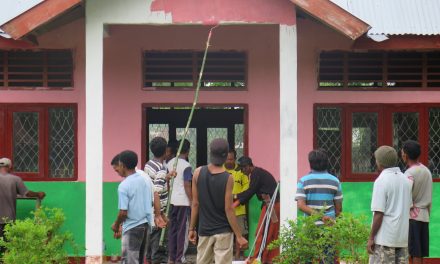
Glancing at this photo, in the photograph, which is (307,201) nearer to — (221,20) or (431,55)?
(221,20)

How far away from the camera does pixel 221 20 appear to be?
1094 cm

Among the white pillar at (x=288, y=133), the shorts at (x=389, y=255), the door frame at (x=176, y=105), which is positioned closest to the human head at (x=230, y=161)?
the door frame at (x=176, y=105)

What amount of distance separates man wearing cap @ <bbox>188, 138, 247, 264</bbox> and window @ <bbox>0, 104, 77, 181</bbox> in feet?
14.4

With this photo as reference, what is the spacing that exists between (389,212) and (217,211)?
156cm

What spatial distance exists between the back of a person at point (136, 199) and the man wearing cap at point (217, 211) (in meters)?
0.80

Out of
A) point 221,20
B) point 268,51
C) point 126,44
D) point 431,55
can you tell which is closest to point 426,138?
point 431,55

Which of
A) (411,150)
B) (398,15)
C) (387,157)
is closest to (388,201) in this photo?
(387,157)

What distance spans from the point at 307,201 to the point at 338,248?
1.80 ft

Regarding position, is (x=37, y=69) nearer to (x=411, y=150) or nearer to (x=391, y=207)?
(x=411, y=150)

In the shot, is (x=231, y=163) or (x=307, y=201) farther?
(x=231, y=163)

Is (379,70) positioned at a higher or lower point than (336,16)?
lower

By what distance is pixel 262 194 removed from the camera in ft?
39.5

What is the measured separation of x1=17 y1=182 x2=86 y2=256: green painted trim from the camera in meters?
12.2

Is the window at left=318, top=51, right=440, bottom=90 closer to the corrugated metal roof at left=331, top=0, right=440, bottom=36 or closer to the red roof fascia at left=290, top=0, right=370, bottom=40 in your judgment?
the corrugated metal roof at left=331, top=0, right=440, bottom=36
